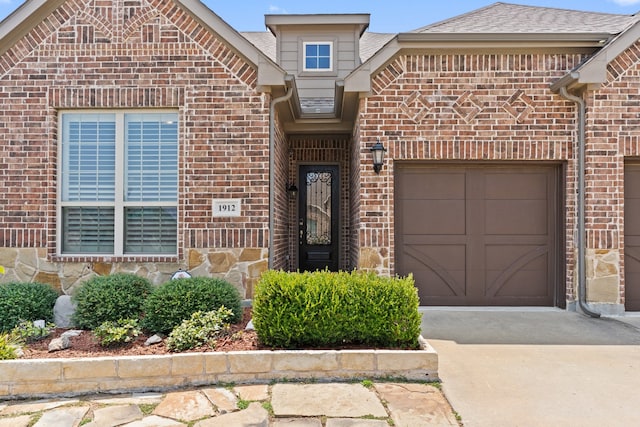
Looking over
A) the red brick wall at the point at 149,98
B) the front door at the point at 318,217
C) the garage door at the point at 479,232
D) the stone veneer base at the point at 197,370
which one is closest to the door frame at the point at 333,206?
the front door at the point at 318,217

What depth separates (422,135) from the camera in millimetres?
5883

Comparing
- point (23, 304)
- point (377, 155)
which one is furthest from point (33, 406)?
point (377, 155)

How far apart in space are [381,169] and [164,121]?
3.11 metres

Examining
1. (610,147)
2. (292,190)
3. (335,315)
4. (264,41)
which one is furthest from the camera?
(264,41)

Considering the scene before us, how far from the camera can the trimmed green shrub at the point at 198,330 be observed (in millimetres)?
3709

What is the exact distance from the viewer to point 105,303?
440 cm

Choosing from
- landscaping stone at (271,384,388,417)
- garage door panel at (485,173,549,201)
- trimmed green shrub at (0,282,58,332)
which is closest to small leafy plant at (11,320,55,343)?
trimmed green shrub at (0,282,58,332)

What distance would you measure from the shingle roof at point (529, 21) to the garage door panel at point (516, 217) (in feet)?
7.85

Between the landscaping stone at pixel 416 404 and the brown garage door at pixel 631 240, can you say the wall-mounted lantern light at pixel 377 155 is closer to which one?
the landscaping stone at pixel 416 404

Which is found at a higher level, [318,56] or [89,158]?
[318,56]

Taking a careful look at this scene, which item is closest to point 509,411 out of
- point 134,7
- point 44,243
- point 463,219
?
point 463,219

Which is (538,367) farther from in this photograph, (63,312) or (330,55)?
(330,55)

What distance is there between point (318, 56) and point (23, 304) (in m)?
7.38

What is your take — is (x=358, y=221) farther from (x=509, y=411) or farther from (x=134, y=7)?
(x=134, y=7)
